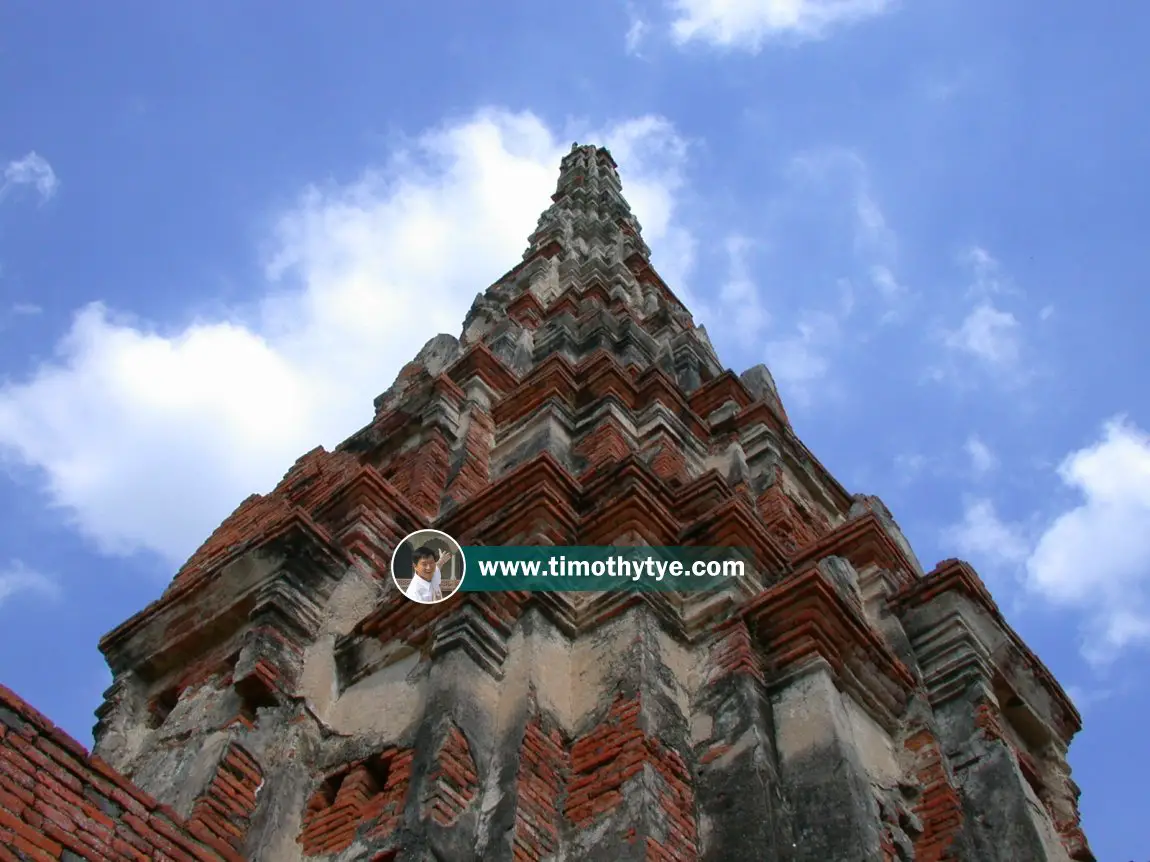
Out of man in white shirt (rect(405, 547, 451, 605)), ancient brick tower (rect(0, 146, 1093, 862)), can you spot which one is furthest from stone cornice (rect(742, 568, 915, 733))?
man in white shirt (rect(405, 547, 451, 605))

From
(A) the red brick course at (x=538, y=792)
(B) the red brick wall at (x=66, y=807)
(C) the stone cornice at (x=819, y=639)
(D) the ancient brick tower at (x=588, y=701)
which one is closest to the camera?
(B) the red brick wall at (x=66, y=807)

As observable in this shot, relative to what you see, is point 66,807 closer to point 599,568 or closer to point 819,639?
point 599,568

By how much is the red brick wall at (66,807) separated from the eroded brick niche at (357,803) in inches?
40.8

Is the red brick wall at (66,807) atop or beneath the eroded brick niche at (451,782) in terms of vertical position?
beneath

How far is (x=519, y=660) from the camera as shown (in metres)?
7.54

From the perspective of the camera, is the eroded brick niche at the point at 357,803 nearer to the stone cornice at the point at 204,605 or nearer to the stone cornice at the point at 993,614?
the stone cornice at the point at 204,605

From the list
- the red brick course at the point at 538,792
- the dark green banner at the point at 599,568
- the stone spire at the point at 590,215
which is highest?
the stone spire at the point at 590,215

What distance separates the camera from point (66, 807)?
215 inches

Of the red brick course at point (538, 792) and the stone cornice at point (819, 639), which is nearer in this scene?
the red brick course at point (538, 792)

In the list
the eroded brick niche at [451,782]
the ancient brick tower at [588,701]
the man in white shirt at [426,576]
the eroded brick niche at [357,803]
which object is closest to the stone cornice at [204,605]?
the ancient brick tower at [588,701]

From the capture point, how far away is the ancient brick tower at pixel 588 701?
6.46 metres

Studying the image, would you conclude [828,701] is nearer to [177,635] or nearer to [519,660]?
[519,660]

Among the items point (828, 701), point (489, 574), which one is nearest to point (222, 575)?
point (489, 574)

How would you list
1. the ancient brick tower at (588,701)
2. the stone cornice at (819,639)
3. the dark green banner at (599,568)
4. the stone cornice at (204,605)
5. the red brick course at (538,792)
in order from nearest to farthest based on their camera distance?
the red brick course at (538,792) → the ancient brick tower at (588,701) → the stone cornice at (819,639) → the dark green banner at (599,568) → the stone cornice at (204,605)
